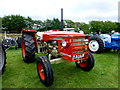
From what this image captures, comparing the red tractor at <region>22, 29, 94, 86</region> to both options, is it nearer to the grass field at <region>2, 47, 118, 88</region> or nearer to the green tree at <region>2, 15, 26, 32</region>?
the grass field at <region>2, 47, 118, 88</region>

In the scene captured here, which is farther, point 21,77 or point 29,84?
point 21,77

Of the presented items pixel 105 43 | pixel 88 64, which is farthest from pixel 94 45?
pixel 88 64

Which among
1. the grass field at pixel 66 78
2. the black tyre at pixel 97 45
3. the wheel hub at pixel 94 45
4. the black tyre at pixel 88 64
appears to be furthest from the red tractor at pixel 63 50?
the wheel hub at pixel 94 45

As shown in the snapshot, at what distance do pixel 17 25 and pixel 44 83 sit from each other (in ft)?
127

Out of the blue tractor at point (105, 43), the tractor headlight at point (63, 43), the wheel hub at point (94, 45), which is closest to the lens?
the tractor headlight at point (63, 43)

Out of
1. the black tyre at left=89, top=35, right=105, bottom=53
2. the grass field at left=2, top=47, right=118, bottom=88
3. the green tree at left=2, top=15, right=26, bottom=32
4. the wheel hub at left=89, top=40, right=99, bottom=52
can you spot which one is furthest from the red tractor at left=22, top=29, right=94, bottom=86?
the green tree at left=2, top=15, right=26, bottom=32

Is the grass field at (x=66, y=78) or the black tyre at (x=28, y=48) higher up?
the black tyre at (x=28, y=48)

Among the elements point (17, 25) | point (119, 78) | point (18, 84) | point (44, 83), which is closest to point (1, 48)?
point (18, 84)

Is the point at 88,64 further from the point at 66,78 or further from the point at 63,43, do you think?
the point at 63,43

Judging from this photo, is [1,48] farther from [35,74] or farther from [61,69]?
[61,69]

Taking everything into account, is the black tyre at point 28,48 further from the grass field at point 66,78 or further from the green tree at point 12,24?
the green tree at point 12,24

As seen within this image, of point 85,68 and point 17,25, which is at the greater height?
point 17,25

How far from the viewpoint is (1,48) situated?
328 cm

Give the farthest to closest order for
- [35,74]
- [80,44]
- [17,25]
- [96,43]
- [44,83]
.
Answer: [17,25], [96,43], [35,74], [80,44], [44,83]
